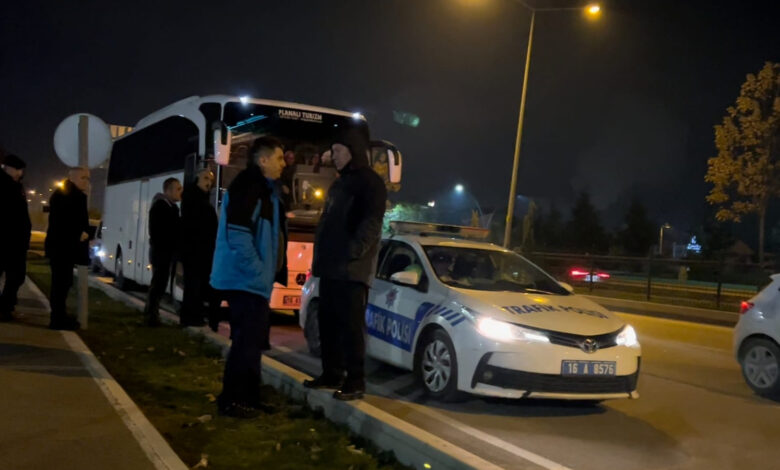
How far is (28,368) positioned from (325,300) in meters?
2.72

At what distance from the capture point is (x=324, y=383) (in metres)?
6.30

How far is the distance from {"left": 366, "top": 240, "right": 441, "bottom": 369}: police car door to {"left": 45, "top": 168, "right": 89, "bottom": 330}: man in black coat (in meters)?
3.50

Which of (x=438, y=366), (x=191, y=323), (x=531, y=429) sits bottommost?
(x=531, y=429)

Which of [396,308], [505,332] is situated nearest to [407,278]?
[396,308]

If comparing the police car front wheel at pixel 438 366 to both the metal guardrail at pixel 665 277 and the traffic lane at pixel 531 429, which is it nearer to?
the traffic lane at pixel 531 429

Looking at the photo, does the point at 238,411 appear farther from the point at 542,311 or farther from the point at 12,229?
the point at 12,229

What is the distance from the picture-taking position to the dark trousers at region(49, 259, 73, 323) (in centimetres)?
894

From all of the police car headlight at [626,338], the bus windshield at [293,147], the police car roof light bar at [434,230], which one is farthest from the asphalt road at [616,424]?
the bus windshield at [293,147]

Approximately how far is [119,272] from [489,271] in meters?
11.6

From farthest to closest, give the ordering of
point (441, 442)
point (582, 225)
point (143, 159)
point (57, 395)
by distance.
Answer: point (582, 225)
point (143, 159)
point (57, 395)
point (441, 442)

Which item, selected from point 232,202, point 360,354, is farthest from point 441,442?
point 232,202

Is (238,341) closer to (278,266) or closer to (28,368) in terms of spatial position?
(278,266)

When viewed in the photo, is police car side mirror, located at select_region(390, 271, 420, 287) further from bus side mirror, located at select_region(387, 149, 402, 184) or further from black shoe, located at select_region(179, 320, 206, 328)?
bus side mirror, located at select_region(387, 149, 402, 184)

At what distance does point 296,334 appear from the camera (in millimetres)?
11648
